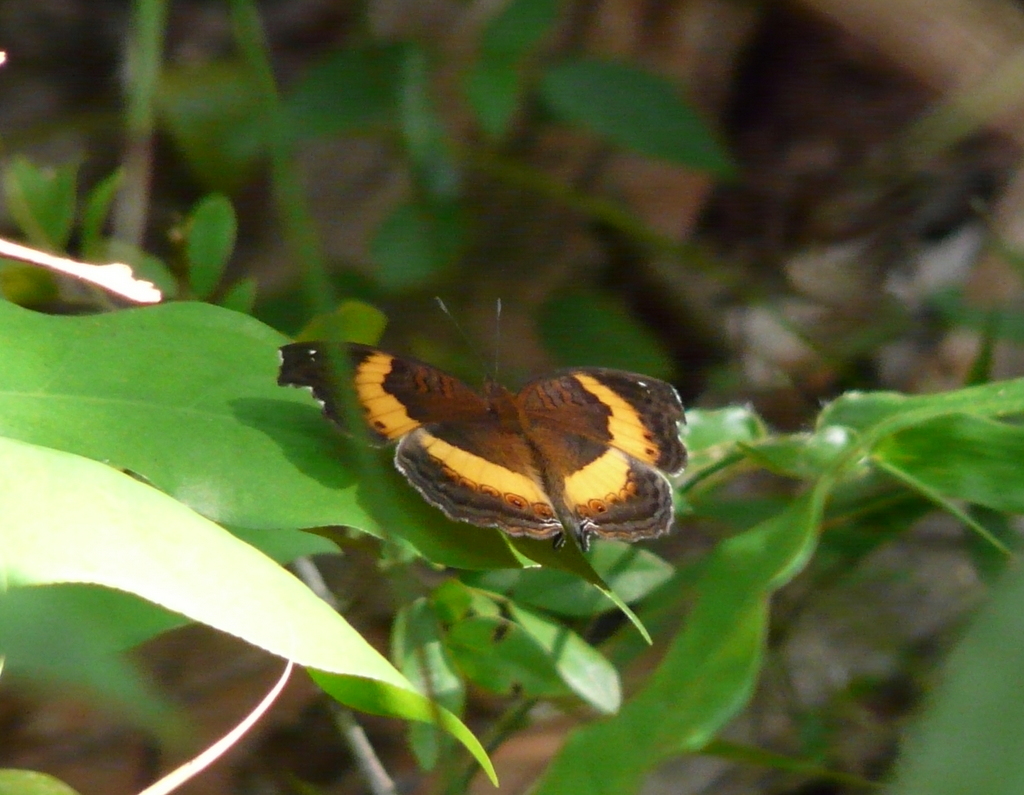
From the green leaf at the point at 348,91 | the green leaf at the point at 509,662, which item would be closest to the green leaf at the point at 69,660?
the green leaf at the point at 509,662

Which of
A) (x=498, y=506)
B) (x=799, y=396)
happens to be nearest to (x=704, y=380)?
(x=799, y=396)

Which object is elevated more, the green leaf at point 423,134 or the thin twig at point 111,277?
the thin twig at point 111,277

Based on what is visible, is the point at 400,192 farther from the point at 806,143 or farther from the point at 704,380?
the point at 806,143

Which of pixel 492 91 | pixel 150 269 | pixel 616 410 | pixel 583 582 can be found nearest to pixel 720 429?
pixel 616 410

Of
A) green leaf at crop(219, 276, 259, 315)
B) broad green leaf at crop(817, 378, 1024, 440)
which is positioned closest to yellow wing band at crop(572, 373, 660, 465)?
broad green leaf at crop(817, 378, 1024, 440)

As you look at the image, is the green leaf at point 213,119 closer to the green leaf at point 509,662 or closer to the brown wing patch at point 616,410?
the brown wing patch at point 616,410
